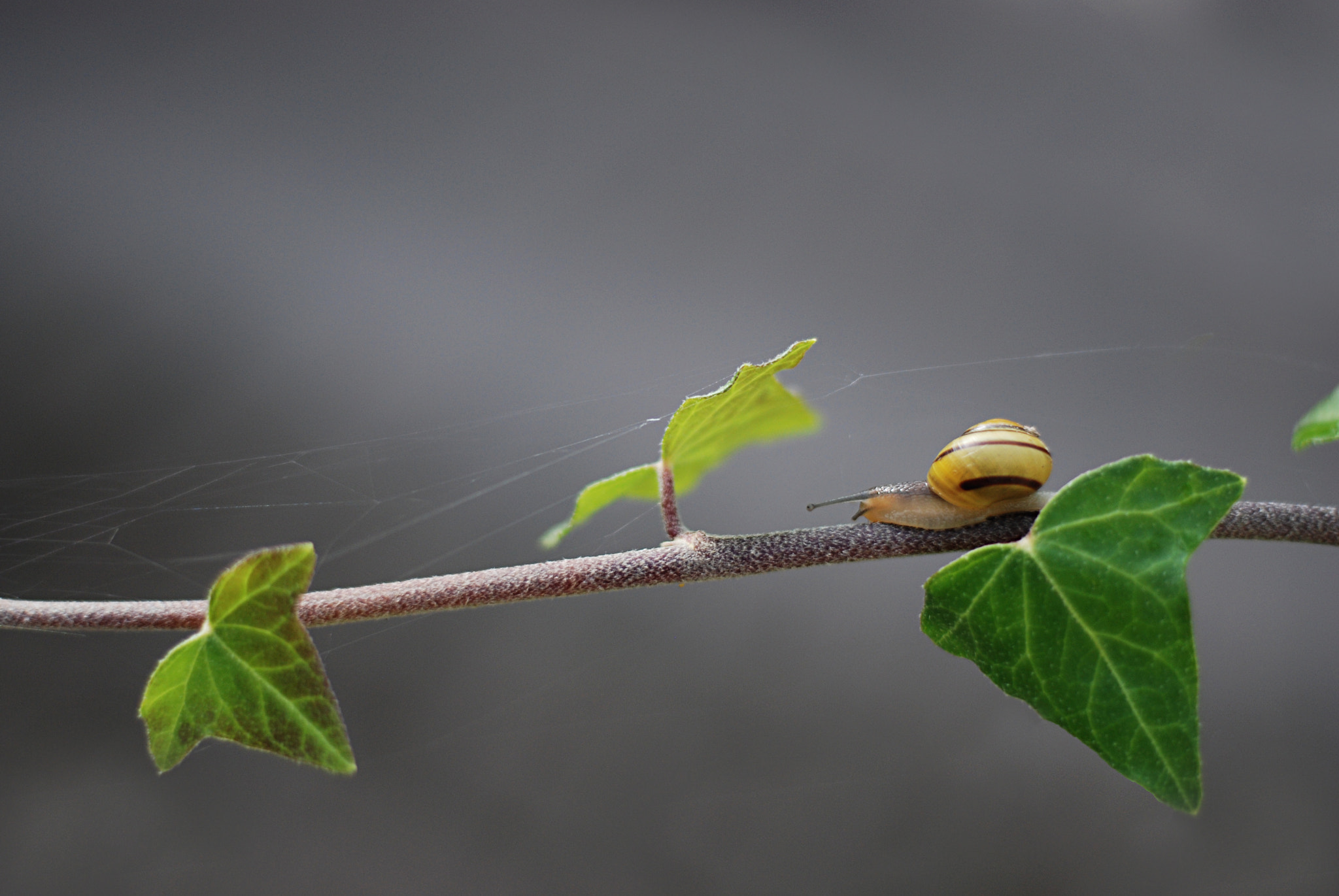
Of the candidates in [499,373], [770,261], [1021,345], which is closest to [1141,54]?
[1021,345]

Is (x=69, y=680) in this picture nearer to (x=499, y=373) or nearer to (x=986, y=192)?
(x=499, y=373)

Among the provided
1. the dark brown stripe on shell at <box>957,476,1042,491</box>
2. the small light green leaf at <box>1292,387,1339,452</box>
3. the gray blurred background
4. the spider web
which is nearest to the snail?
the dark brown stripe on shell at <box>957,476,1042,491</box>

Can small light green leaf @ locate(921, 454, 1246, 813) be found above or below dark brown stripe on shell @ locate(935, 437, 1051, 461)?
below

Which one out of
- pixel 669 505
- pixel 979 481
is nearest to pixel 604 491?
pixel 669 505

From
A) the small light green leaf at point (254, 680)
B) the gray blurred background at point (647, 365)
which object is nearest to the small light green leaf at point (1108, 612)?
the small light green leaf at point (254, 680)

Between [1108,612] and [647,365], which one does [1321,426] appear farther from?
[647,365]

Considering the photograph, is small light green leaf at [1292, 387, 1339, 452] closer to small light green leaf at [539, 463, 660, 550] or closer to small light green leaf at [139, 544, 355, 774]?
small light green leaf at [539, 463, 660, 550]
